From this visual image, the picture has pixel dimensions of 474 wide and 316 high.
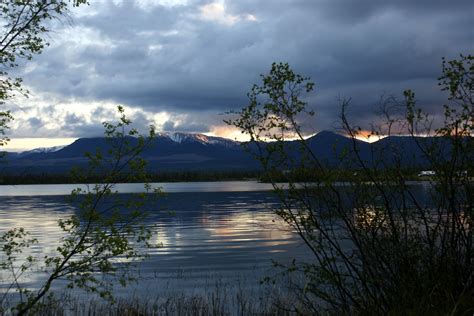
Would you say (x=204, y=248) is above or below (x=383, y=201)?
below

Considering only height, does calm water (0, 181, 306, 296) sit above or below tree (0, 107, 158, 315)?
below

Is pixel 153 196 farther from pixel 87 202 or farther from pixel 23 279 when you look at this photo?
pixel 23 279

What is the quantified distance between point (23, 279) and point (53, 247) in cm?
1659

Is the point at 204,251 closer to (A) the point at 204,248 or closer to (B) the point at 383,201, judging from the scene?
(A) the point at 204,248

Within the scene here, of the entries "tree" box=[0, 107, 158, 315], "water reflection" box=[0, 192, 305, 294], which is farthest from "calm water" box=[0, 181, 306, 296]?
"tree" box=[0, 107, 158, 315]

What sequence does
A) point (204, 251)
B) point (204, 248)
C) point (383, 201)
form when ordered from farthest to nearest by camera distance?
1. point (204, 248)
2. point (204, 251)
3. point (383, 201)

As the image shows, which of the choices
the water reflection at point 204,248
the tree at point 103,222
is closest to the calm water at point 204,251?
the water reflection at point 204,248

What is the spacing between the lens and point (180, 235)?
61.0 m

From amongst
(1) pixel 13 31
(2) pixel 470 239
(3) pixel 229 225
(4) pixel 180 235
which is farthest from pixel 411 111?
(3) pixel 229 225

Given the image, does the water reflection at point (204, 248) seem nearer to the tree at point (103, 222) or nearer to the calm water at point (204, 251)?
the calm water at point (204, 251)

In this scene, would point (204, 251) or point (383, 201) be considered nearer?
point (383, 201)

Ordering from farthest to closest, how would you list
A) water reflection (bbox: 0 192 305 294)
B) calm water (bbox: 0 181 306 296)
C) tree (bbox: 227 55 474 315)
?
water reflection (bbox: 0 192 305 294) → calm water (bbox: 0 181 306 296) → tree (bbox: 227 55 474 315)

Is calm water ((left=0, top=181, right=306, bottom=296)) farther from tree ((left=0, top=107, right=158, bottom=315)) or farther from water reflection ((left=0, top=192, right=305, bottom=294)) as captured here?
tree ((left=0, top=107, right=158, bottom=315))

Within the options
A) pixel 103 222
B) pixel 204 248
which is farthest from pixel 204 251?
pixel 103 222
